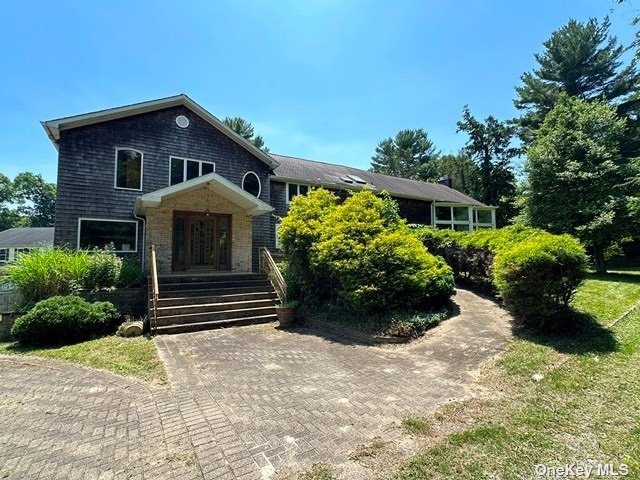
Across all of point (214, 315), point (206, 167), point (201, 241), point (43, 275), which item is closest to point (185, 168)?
point (206, 167)

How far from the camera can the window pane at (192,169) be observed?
13934 mm

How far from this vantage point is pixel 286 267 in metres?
10.9

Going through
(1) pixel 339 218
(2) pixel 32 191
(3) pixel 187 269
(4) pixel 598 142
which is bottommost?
(3) pixel 187 269

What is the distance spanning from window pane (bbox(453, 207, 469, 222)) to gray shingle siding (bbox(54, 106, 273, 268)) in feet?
52.5

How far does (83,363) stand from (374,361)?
551 cm

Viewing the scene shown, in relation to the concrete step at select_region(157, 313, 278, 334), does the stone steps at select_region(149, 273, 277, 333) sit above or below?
above

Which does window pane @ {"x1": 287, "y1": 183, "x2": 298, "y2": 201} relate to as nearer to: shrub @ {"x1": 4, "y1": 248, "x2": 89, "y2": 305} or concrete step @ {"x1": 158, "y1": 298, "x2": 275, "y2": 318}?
concrete step @ {"x1": 158, "y1": 298, "x2": 275, "y2": 318}

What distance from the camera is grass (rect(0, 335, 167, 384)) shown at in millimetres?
→ 5573

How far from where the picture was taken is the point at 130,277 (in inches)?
407

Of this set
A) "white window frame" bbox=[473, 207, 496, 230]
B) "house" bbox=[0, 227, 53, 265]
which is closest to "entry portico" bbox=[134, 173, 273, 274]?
"white window frame" bbox=[473, 207, 496, 230]

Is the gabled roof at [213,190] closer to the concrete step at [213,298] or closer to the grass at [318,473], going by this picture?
the concrete step at [213,298]

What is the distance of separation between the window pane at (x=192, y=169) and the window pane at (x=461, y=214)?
18.7 meters

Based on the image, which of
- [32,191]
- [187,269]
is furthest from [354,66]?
[32,191]

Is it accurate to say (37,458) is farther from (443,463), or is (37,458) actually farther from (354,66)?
(354,66)
